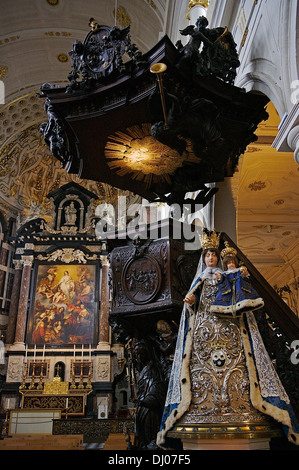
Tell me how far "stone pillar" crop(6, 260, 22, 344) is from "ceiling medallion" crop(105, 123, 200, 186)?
957 cm

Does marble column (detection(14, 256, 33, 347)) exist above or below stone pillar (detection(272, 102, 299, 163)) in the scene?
above

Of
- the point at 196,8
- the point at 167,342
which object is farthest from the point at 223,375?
the point at 196,8

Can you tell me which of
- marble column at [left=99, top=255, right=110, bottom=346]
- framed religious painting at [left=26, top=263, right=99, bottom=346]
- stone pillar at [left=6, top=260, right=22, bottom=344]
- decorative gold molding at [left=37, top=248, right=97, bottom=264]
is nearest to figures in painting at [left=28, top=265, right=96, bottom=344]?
framed religious painting at [left=26, top=263, right=99, bottom=346]

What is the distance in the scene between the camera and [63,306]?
1332 centimetres

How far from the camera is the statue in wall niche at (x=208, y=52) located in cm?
335

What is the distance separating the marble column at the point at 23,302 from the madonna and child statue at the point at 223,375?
10.4 meters

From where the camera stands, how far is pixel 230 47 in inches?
147

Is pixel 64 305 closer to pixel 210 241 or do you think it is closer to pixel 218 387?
pixel 210 241

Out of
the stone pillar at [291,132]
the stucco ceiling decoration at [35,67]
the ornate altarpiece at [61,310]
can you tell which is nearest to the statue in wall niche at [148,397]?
the stone pillar at [291,132]

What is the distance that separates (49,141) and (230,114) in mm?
1980

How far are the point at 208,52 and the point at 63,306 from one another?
36.2 feet

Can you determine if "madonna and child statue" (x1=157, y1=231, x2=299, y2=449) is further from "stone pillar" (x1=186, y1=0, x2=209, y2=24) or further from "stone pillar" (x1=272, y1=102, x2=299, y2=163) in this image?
"stone pillar" (x1=186, y1=0, x2=209, y2=24)

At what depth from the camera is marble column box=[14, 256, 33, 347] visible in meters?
12.5
